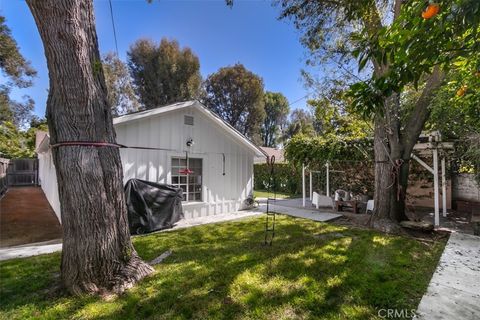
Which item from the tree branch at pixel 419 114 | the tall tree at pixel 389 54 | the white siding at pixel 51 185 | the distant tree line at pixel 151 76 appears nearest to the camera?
the tall tree at pixel 389 54

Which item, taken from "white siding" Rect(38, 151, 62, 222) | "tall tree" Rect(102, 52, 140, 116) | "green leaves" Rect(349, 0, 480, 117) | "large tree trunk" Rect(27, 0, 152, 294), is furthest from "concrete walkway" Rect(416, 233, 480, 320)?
"tall tree" Rect(102, 52, 140, 116)

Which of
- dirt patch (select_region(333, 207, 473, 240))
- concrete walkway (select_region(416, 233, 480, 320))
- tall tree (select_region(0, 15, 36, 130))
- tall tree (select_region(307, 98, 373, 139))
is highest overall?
tall tree (select_region(0, 15, 36, 130))

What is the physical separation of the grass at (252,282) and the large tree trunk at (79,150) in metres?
0.40

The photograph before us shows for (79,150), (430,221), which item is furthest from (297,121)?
(79,150)

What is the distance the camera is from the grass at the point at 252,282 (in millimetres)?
2920

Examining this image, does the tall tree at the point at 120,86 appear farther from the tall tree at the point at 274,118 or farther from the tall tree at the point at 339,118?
the tall tree at the point at 274,118

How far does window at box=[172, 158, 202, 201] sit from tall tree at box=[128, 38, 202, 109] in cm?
1537

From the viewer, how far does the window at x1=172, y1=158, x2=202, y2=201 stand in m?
8.10

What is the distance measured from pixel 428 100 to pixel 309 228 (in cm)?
460

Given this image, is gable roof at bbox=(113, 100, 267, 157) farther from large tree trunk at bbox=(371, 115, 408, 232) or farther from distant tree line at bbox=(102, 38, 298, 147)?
distant tree line at bbox=(102, 38, 298, 147)

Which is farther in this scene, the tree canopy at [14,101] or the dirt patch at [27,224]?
the tree canopy at [14,101]

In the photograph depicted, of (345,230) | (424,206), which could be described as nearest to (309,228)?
(345,230)

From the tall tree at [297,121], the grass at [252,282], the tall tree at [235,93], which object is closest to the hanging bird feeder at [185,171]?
the grass at [252,282]

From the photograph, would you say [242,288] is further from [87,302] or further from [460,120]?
[460,120]
